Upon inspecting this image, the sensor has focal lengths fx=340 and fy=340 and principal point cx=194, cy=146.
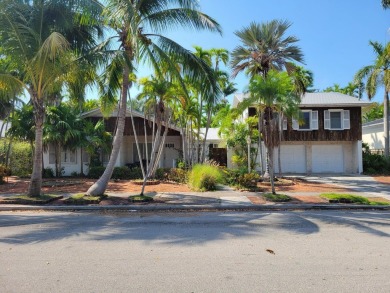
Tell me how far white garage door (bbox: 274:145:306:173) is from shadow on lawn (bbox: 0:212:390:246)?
14894 millimetres

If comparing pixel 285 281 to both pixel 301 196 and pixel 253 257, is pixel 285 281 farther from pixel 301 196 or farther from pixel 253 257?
pixel 301 196

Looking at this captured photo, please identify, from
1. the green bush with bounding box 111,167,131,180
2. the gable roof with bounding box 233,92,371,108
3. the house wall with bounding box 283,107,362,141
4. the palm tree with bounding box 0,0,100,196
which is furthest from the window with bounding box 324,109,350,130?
the palm tree with bounding box 0,0,100,196

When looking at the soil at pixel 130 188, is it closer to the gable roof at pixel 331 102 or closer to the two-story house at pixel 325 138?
the two-story house at pixel 325 138

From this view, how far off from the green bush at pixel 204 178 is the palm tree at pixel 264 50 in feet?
18.9

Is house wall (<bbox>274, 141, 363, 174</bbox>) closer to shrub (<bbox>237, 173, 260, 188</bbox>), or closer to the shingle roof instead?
the shingle roof

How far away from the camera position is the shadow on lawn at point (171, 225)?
22.8 feet

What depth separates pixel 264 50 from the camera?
18.4m

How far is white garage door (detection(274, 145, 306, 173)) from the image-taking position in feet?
82.0

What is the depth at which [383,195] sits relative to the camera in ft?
45.3

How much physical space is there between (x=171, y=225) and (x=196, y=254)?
2.72 metres

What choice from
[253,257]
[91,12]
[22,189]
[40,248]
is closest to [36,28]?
[91,12]

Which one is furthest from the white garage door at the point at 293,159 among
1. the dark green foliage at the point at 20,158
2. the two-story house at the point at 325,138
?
the dark green foliage at the point at 20,158

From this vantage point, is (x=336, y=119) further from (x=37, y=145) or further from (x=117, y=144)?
(x=37, y=145)

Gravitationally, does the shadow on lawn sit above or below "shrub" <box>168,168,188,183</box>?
below
